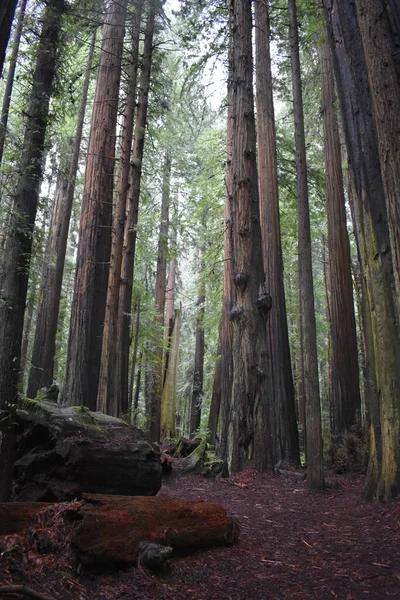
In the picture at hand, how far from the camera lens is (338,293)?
40.2ft

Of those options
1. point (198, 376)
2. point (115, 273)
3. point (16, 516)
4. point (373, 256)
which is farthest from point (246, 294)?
point (198, 376)

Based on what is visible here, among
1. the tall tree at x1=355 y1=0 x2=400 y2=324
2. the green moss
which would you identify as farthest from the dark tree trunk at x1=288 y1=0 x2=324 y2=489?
the green moss

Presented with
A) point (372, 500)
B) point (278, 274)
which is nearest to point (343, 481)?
point (372, 500)

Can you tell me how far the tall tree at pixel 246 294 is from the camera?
8281 mm

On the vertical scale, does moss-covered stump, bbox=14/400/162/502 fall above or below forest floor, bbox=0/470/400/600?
above

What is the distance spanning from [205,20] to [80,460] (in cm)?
1043

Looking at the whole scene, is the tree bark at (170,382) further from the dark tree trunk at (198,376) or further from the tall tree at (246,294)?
the tall tree at (246,294)

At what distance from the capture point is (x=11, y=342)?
4.64 metres

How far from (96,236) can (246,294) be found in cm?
412

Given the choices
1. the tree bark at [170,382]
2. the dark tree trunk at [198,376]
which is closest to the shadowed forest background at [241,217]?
the tree bark at [170,382]

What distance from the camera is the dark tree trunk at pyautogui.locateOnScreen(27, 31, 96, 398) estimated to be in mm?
14141

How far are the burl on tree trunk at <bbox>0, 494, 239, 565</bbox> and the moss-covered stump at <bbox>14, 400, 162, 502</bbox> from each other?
4.12ft

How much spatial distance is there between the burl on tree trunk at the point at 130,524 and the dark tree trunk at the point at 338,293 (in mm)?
7540

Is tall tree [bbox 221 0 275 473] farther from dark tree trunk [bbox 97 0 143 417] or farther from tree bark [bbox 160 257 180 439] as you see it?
tree bark [bbox 160 257 180 439]
